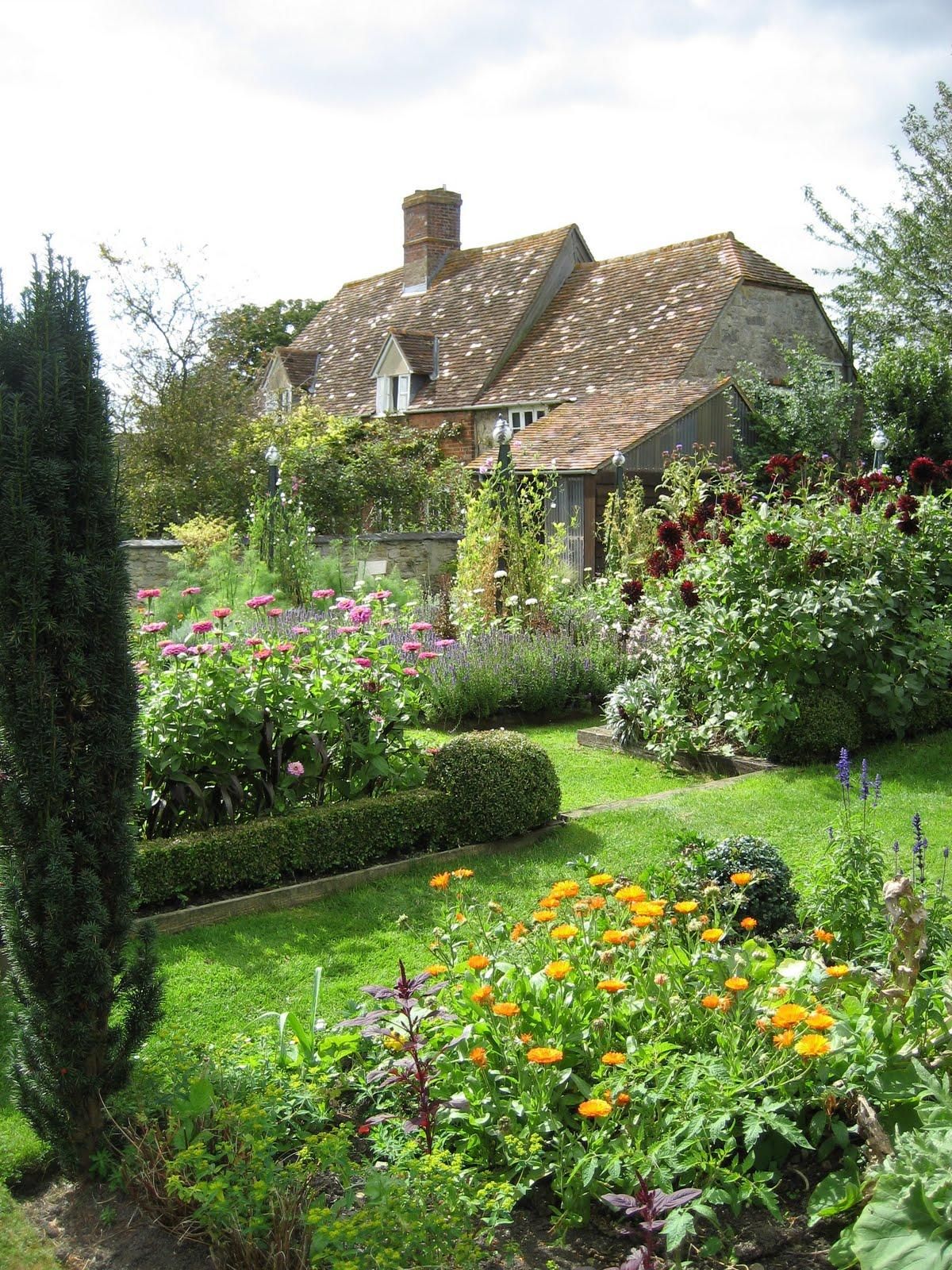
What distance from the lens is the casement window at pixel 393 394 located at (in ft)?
83.5

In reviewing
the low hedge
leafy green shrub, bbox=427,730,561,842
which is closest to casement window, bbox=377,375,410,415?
leafy green shrub, bbox=427,730,561,842

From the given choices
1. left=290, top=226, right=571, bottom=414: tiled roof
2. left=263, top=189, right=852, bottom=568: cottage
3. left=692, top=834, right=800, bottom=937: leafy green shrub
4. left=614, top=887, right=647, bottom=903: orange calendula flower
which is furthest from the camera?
left=290, top=226, right=571, bottom=414: tiled roof

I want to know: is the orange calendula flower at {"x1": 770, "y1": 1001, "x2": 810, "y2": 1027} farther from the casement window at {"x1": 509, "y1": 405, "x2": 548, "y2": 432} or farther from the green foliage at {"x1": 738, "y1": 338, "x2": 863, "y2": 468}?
the casement window at {"x1": 509, "y1": 405, "x2": 548, "y2": 432}

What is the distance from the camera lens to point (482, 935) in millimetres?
3932

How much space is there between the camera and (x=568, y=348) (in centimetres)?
2312

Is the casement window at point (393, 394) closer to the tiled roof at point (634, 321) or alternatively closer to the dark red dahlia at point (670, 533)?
the tiled roof at point (634, 321)

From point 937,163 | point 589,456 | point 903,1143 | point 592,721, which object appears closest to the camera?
point 903,1143

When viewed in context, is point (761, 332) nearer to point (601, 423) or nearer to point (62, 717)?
point (601, 423)

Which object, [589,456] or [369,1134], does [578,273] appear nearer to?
[589,456]

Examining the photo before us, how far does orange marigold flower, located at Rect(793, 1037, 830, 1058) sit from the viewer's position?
9.54ft

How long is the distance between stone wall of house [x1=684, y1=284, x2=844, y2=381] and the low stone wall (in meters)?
7.81

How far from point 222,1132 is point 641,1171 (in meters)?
1.18

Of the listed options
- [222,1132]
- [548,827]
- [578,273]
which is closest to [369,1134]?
[222,1132]

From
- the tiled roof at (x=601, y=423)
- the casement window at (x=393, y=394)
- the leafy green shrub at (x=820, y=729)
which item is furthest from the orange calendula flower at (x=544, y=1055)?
the casement window at (x=393, y=394)
